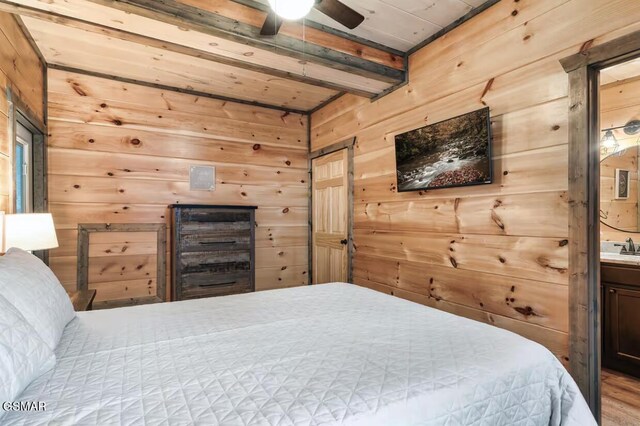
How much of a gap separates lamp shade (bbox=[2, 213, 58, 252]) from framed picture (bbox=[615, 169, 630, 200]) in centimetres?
453

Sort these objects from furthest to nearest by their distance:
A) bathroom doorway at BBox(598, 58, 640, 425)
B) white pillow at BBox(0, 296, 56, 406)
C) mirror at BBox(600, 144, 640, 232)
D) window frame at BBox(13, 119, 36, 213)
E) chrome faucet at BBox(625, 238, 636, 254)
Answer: mirror at BBox(600, 144, 640, 232) < chrome faucet at BBox(625, 238, 636, 254) < window frame at BBox(13, 119, 36, 213) < bathroom doorway at BBox(598, 58, 640, 425) < white pillow at BBox(0, 296, 56, 406)

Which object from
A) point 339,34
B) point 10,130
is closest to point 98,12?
point 10,130

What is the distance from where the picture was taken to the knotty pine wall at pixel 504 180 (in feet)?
5.96

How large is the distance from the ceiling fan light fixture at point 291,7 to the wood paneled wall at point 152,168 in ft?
8.02

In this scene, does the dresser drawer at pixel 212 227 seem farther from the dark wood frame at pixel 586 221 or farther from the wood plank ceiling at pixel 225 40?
the dark wood frame at pixel 586 221

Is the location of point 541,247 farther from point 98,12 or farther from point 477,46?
point 98,12

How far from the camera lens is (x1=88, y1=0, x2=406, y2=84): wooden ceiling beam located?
187 cm

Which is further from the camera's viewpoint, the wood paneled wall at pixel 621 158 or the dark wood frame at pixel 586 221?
the wood paneled wall at pixel 621 158

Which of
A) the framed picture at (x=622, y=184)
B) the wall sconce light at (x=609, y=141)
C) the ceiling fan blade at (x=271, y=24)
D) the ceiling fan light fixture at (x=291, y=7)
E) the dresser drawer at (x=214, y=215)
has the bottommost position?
the dresser drawer at (x=214, y=215)

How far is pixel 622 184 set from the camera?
3.06 meters

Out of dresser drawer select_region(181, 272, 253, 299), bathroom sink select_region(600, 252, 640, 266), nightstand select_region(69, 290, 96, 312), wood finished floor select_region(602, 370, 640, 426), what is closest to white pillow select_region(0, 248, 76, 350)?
nightstand select_region(69, 290, 96, 312)

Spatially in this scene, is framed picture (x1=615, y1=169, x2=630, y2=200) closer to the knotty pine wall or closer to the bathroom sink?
the bathroom sink

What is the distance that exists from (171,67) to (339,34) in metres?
1.64

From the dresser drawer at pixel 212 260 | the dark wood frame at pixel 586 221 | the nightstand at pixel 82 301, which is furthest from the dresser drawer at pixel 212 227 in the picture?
the dark wood frame at pixel 586 221
